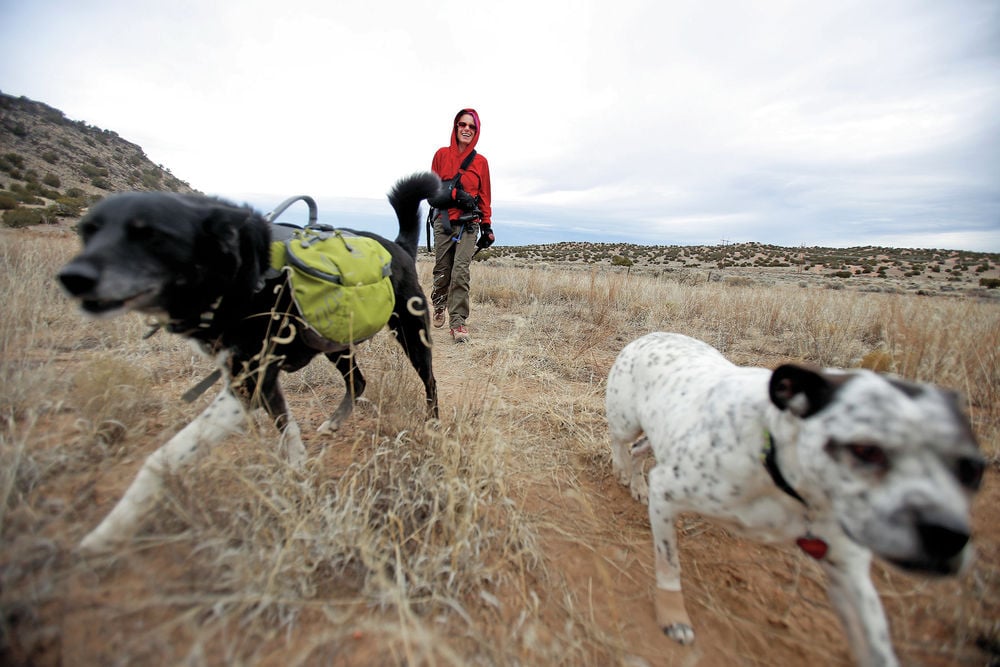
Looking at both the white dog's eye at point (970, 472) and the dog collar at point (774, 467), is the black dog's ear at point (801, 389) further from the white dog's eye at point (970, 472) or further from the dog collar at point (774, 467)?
the white dog's eye at point (970, 472)

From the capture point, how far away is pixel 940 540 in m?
1.02

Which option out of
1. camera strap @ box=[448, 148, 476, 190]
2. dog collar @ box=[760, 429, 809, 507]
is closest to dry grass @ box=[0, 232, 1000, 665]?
dog collar @ box=[760, 429, 809, 507]

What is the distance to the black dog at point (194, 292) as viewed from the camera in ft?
4.71

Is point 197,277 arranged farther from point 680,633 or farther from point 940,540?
point 940,540

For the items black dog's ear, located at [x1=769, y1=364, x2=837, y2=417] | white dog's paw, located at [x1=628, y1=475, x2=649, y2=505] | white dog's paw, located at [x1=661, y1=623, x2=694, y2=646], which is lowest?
white dog's paw, located at [x1=661, y1=623, x2=694, y2=646]

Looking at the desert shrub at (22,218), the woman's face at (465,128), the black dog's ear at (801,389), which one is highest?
the woman's face at (465,128)

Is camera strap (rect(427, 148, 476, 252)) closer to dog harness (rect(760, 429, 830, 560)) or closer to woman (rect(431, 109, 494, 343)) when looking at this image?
woman (rect(431, 109, 494, 343))

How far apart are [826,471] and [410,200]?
295cm

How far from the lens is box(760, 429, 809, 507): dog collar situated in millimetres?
1367

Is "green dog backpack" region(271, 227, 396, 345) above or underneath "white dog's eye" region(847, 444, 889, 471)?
above

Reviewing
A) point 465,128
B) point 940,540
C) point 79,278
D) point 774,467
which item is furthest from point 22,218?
point 940,540

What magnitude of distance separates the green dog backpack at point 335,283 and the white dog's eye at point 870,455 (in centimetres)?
197

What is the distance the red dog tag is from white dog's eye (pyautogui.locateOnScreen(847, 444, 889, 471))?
43cm

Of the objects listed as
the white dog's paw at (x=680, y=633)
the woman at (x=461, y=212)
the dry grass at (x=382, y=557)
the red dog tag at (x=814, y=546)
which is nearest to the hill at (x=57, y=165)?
the woman at (x=461, y=212)
